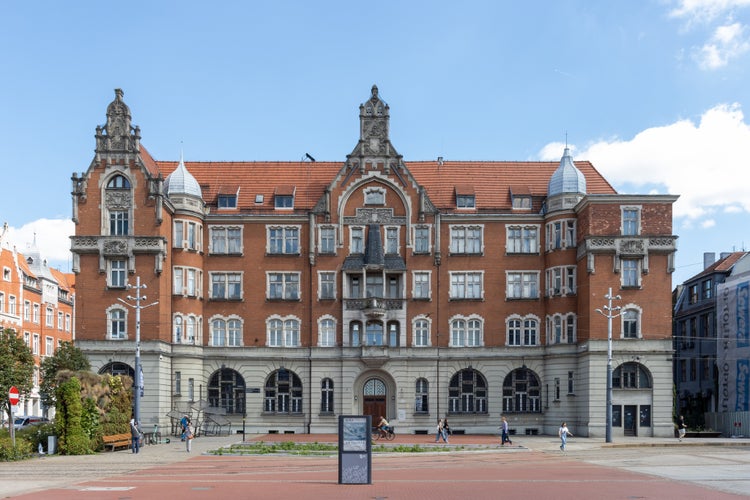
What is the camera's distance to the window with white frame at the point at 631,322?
64.4m

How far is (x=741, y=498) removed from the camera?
28141 millimetres

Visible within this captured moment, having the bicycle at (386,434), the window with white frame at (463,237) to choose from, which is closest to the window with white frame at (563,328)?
the window with white frame at (463,237)

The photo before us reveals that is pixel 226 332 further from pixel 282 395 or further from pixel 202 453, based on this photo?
pixel 202 453

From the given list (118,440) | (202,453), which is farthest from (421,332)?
(118,440)

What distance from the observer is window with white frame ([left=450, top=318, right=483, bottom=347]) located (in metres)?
69.5

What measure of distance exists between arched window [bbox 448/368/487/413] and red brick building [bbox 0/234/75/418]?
39.0 metres

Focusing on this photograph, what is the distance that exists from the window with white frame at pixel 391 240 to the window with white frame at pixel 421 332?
5.25m

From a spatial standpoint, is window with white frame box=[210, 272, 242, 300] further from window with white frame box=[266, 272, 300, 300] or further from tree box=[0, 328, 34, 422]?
tree box=[0, 328, 34, 422]

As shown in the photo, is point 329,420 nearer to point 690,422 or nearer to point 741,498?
point 690,422

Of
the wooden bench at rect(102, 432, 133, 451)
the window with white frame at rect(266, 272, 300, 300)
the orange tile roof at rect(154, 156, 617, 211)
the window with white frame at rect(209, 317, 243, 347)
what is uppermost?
the orange tile roof at rect(154, 156, 617, 211)

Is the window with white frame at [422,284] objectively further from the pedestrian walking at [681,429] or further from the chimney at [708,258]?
the chimney at [708,258]

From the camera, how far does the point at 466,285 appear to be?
2746 inches

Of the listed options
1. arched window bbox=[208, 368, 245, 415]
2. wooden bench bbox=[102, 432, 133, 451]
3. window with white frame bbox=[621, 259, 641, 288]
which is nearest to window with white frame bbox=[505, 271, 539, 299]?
window with white frame bbox=[621, 259, 641, 288]

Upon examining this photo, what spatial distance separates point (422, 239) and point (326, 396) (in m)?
13.3
